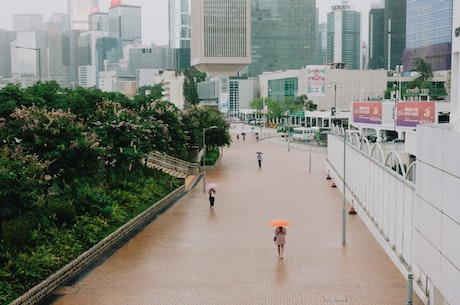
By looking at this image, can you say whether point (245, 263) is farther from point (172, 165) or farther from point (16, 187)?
point (172, 165)

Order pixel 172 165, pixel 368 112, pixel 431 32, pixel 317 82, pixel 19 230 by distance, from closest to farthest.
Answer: pixel 19 230 → pixel 172 165 → pixel 368 112 → pixel 317 82 → pixel 431 32

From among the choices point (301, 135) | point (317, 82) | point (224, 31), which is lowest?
→ point (301, 135)

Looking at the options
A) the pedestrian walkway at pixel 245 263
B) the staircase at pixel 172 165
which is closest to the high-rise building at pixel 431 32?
the staircase at pixel 172 165

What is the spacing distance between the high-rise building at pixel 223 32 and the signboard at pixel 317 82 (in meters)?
49.0

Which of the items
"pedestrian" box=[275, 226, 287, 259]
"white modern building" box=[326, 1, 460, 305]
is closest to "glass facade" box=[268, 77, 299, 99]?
"white modern building" box=[326, 1, 460, 305]

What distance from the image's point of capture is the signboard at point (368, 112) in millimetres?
61875

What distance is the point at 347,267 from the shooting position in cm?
2050

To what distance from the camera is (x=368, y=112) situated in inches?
2539

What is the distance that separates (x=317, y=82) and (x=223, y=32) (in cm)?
5378

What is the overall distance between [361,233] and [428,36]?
108 meters

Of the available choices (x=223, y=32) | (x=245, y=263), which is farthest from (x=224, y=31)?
(x=245, y=263)

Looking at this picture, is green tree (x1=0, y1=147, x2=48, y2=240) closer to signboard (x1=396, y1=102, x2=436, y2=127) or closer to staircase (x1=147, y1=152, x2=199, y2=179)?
staircase (x1=147, y1=152, x2=199, y2=179)

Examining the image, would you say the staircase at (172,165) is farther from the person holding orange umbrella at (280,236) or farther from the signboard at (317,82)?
the signboard at (317,82)

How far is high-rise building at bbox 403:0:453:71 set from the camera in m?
118
